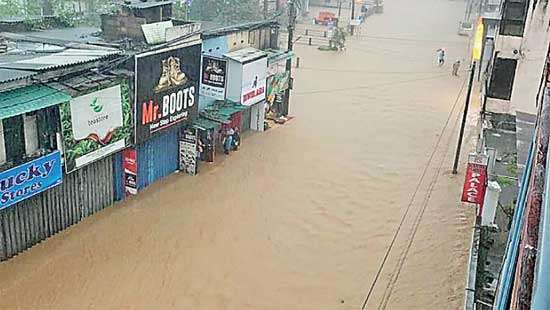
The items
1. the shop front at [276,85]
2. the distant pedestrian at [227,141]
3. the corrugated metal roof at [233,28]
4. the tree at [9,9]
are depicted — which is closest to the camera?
the corrugated metal roof at [233,28]

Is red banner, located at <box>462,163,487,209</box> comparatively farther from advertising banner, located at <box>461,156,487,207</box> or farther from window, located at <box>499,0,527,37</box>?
window, located at <box>499,0,527,37</box>

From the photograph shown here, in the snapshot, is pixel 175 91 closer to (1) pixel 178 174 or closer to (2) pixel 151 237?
(1) pixel 178 174

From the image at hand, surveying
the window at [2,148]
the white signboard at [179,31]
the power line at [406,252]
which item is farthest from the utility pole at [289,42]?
the window at [2,148]

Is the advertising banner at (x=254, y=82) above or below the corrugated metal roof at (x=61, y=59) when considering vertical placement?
below

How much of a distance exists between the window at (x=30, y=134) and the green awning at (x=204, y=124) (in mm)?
6890

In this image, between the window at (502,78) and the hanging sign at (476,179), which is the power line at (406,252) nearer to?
the hanging sign at (476,179)

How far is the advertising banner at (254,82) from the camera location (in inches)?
920

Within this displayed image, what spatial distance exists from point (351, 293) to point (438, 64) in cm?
3152

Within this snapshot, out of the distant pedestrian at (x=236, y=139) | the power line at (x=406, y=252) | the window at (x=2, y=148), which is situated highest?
the window at (x=2, y=148)

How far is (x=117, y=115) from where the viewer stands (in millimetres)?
17578

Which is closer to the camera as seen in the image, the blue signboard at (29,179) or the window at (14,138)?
the blue signboard at (29,179)

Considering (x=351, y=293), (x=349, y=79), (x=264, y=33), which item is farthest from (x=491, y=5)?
(x=351, y=293)

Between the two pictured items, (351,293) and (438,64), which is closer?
(351,293)

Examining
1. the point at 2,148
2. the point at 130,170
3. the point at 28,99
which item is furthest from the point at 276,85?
the point at 2,148
